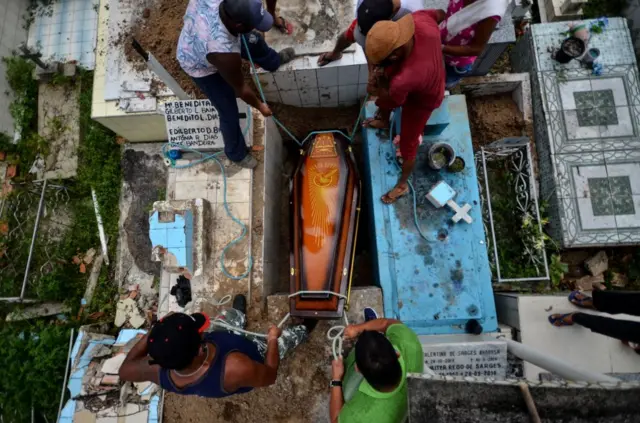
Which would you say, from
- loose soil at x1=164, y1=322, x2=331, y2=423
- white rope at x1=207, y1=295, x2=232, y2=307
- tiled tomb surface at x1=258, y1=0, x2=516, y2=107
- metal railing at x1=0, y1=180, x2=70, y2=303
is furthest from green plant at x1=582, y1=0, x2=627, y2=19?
metal railing at x1=0, y1=180, x2=70, y2=303

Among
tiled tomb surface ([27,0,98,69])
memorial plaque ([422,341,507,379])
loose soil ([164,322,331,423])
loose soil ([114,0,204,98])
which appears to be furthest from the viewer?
tiled tomb surface ([27,0,98,69])

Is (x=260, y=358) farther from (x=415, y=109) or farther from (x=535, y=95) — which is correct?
(x=535, y=95)

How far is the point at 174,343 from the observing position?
6.57ft

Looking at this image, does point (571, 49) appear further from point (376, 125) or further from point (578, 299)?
point (578, 299)

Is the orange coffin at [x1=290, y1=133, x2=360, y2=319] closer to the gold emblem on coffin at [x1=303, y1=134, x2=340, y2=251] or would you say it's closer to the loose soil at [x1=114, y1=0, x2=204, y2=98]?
the gold emblem on coffin at [x1=303, y1=134, x2=340, y2=251]

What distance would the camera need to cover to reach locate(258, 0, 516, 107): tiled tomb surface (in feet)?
12.9

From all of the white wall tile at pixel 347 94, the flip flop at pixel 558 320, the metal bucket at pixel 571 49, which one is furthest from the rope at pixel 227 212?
the metal bucket at pixel 571 49

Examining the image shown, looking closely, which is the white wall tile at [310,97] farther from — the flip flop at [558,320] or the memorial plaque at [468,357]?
the flip flop at [558,320]

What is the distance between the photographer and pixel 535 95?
4375 millimetres

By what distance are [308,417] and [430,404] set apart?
1935 millimetres

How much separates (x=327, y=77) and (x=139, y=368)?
357 cm

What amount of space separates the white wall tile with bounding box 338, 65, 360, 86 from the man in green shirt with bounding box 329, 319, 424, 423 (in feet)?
9.74

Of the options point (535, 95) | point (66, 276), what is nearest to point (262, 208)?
point (66, 276)

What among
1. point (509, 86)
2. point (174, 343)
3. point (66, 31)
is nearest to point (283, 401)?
point (174, 343)
